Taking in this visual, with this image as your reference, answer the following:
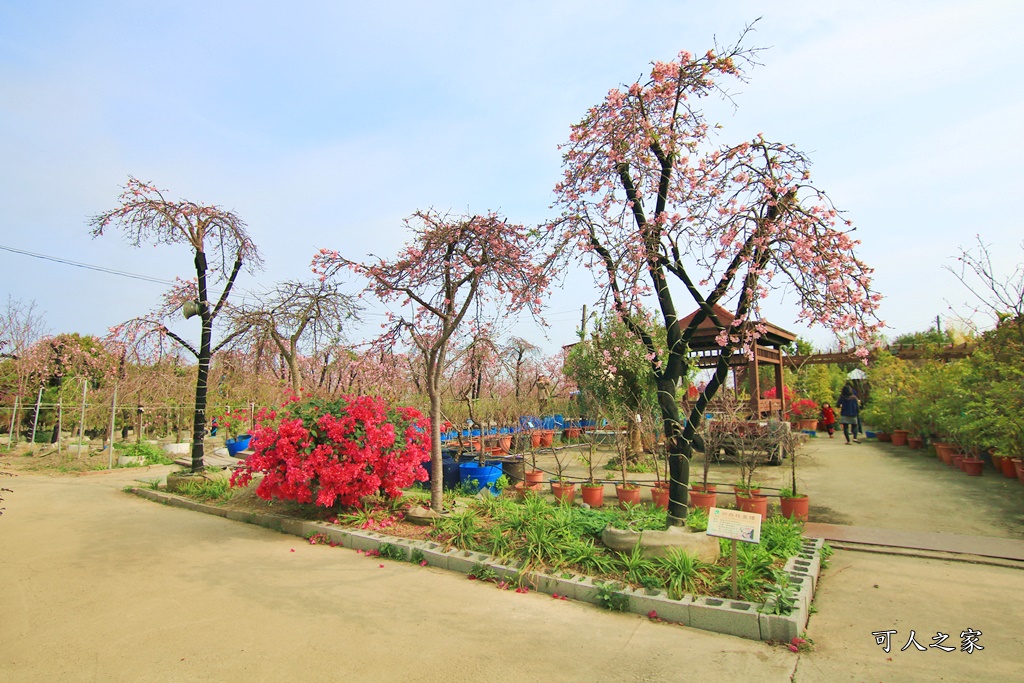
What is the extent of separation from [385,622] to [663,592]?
2.07 m

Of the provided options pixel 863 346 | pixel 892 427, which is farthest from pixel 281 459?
pixel 892 427

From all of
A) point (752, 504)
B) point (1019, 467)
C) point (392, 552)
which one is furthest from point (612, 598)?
point (1019, 467)

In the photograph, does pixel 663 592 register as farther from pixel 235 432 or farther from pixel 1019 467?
pixel 235 432

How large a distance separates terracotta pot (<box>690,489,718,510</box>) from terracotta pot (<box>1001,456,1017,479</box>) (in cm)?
529

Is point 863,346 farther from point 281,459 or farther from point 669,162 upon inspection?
point 281,459

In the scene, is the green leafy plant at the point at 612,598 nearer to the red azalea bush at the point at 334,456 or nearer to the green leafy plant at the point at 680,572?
the green leafy plant at the point at 680,572

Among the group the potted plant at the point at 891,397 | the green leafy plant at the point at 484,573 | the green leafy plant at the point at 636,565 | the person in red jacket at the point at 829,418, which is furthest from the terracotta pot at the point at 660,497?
the person in red jacket at the point at 829,418

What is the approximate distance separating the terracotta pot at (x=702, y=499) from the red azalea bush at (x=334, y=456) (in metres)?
3.47

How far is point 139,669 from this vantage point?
344cm

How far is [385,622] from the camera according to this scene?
420cm

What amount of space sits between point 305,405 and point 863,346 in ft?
20.4

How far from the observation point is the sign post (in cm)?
407

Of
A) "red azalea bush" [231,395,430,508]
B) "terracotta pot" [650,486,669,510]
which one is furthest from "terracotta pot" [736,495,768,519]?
"red azalea bush" [231,395,430,508]

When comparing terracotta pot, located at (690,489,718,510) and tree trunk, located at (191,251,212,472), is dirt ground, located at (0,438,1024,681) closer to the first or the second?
terracotta pot, located at (690,489,718,510)
